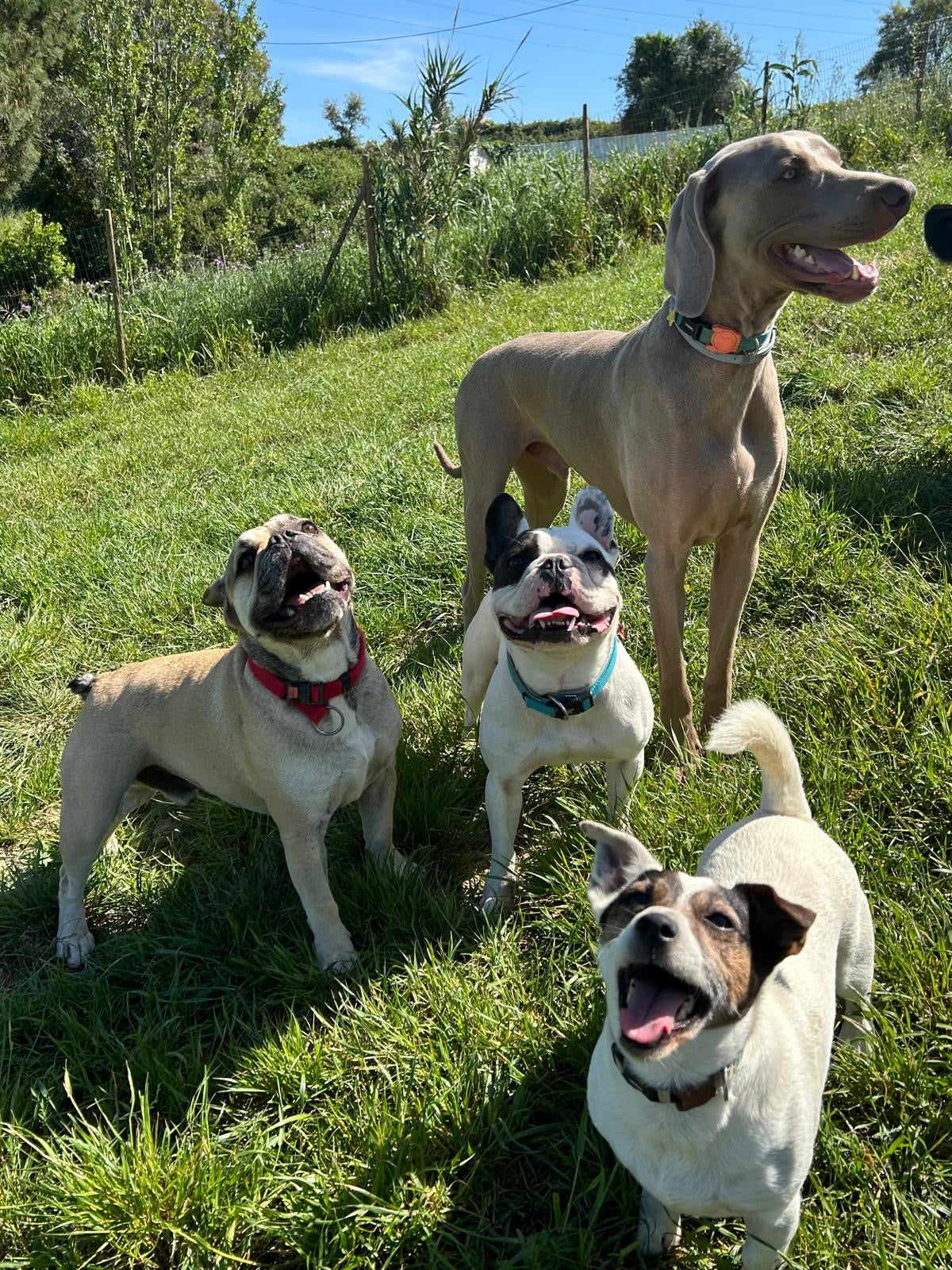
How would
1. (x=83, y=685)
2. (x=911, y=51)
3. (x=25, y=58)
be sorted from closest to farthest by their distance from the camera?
(x=83, y=685) < (x=911, y=51) < (x=25, y=58)

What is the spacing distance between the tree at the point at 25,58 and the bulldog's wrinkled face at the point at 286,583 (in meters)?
23.3

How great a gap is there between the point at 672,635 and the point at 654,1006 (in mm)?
1957

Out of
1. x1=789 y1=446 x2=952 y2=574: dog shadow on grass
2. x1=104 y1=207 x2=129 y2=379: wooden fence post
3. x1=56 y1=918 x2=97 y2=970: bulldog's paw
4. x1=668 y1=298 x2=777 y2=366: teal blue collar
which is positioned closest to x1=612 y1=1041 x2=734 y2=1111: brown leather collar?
x1=56 y1=918 x2=97 y2=970: bulldog's paw

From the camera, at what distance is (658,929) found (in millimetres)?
1471

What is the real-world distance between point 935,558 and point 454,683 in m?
2.15

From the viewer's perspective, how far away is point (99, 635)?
4.97 m

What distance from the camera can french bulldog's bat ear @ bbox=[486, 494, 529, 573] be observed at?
2941 millimetres

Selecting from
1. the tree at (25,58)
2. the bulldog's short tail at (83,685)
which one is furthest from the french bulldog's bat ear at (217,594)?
the tree at (25,58)

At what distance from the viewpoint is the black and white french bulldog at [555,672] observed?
2.52 meters

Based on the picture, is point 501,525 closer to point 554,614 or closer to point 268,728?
point 554,614

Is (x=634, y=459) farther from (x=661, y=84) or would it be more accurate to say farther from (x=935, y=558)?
(x=661, y=84)

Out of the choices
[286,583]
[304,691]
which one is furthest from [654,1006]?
[286,583]

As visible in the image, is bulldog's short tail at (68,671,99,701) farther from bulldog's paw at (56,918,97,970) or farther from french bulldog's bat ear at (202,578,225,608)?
bulldog's paw at (56,918,97,970)

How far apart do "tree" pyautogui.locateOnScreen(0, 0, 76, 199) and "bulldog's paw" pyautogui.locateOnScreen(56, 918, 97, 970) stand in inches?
926
